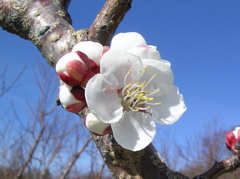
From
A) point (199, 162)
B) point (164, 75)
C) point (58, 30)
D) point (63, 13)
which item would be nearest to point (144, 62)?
point (164, 75)

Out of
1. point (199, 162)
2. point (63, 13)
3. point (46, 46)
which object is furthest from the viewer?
point (199, 162)

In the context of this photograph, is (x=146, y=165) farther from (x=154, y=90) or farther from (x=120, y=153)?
(x=154, y=90)

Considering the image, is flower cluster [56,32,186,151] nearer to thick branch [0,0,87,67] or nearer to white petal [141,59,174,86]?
white petal [141,59,174,86]

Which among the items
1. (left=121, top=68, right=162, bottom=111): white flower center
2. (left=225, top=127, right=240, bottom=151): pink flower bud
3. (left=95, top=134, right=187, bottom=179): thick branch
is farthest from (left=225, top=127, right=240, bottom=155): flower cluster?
(left=121, top=68, right=162, bottom=111): white flower center

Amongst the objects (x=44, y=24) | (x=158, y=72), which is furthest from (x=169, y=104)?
(x=44, y=24)

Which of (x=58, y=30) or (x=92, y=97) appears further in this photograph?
(x=58, y=30)
